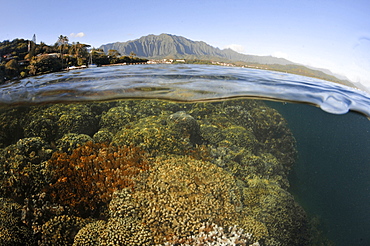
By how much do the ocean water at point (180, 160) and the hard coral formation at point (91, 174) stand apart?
2 cm

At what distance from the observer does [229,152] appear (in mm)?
4371

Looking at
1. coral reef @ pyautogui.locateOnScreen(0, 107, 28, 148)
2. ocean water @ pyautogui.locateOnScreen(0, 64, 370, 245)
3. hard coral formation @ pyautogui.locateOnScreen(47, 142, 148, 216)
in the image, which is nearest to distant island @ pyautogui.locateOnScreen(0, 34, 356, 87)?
ocean water @ pyautogui.locateOnScreen(0, 64, 370, 245)

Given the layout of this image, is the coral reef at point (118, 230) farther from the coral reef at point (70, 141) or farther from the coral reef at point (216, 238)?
the coral reef at point (70, 141)

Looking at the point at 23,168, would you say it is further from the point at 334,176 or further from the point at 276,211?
the point at 334,176

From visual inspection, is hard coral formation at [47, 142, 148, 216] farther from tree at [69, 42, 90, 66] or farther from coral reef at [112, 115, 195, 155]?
tree at [69, 42, 90, 66]

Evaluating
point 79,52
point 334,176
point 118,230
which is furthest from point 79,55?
point 334,176

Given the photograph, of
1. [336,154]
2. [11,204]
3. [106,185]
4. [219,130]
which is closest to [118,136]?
[106,185]

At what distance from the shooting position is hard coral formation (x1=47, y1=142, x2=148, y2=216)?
3.22m

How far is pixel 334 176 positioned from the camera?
550 cm

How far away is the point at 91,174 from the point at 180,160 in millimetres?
1625

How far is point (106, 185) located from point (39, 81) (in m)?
3.80

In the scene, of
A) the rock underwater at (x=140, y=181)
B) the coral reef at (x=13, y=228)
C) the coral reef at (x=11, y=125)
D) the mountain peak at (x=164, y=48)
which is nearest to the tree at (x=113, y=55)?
the mountain peak at (x=164, y=48)

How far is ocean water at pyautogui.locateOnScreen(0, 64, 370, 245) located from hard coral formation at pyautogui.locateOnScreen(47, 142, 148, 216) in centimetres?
2

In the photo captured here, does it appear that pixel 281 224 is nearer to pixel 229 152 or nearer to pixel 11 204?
pixel 229 152
